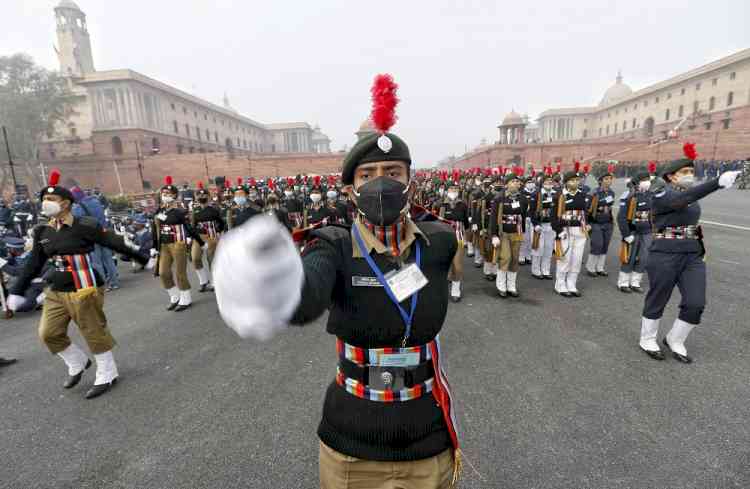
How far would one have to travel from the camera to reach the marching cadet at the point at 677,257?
13.5 feet

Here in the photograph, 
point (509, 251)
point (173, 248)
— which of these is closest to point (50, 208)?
point (173, 248)

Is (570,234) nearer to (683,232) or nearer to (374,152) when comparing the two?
(683,232)

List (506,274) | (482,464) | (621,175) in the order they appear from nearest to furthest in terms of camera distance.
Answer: (482,464) < (506,274) < (621,175)

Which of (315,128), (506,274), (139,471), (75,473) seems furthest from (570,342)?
(315,128)

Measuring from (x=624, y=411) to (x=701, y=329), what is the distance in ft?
8.71

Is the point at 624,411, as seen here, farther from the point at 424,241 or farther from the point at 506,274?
the point at 506,274

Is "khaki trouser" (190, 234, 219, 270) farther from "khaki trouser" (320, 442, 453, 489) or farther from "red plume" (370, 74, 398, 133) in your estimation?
"khaki trouser" (320, 442, 453, 489)

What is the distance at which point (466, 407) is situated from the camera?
3518 millimetres

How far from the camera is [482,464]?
2832 mm

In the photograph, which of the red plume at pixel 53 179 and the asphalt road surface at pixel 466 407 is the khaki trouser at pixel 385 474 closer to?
the asphalt road surface at pixel 466 407

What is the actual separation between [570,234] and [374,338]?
253 inches

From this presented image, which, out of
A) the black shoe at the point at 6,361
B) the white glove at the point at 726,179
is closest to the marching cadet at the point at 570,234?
the white glove at the point at 726,179

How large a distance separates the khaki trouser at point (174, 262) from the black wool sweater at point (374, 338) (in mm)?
6229

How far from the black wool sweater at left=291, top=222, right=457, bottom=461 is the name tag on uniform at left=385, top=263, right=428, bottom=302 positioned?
48 millimetres
